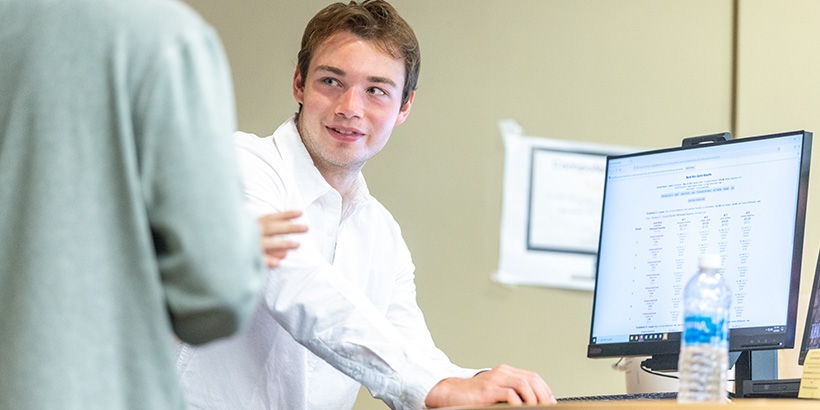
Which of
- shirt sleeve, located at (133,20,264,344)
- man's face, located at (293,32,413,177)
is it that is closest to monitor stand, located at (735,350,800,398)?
man's face, located at (293,32,413,177)

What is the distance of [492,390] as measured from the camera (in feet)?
4.53

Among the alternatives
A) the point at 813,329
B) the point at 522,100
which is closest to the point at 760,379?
the point at 813,329

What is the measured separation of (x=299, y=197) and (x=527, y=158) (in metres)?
1.39

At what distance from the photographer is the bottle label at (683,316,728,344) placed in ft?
4.38

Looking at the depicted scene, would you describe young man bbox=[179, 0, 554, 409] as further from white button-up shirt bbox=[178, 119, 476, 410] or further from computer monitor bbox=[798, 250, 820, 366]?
computer monitor bbox=[798, 250, 820, 366]

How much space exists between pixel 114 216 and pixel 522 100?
2.42 meters

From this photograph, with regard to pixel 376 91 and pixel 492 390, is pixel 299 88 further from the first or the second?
pixel 492 390

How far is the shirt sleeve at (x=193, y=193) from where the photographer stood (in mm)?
808

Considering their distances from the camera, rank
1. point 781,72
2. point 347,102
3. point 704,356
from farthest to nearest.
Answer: point 781,72 → point 347,102 → point 704,356

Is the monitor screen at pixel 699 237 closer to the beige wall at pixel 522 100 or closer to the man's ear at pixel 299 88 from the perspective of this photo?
the man's ear at pixel 299 88

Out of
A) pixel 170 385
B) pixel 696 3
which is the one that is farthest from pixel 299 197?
pixel 696 3

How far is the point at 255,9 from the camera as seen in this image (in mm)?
3029

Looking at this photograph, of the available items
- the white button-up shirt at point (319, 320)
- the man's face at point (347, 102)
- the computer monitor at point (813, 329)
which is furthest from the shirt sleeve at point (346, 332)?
the computer monitor at point (813, 329)

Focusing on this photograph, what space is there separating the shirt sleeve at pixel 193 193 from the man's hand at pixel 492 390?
2.01 feet
